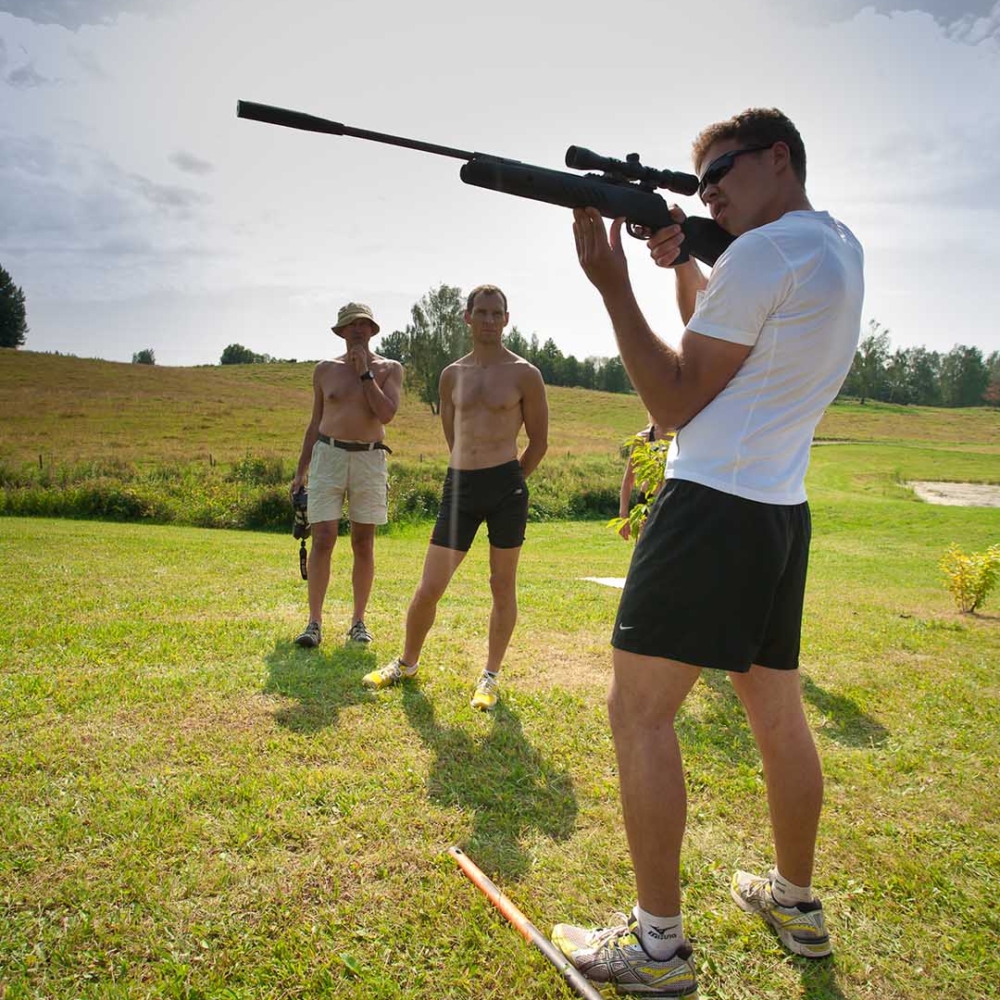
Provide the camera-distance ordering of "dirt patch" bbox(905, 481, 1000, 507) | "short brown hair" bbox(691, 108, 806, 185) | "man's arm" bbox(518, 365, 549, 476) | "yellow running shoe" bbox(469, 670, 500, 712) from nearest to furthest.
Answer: "short brown hair" bbox(691, 108, 806, 185), "yellow running shoe" bbox(469, 670, 500, 712), "man's arm" bbox(518, 365, 549, 476), "dirt patch" bbox(905, 481, 1000, 507)

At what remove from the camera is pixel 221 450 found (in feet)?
89.5

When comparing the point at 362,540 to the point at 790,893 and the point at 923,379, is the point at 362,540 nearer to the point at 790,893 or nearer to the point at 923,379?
→ the point at 790,893

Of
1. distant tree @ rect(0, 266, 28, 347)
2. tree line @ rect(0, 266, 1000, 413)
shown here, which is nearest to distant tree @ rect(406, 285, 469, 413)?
tree line @ rect(0, 266, 1000, 413)

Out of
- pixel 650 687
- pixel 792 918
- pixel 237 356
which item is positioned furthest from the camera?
pixel 237 356

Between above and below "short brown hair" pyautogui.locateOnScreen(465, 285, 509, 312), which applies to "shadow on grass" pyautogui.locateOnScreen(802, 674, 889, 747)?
below

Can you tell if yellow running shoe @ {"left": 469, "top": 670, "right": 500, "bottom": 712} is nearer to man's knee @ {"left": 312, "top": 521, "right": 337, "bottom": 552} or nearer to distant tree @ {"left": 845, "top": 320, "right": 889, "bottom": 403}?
man's knee @ {"left": 312, "top": 521, "right": 337, "bottom": 552}

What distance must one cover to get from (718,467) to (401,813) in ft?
6.89

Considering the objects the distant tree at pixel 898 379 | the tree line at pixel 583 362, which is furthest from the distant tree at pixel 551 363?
the distant tree at pixel 898 379

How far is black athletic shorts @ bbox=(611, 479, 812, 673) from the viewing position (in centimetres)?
198

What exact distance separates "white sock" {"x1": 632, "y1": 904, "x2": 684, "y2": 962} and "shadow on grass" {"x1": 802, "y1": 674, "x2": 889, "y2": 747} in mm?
2419

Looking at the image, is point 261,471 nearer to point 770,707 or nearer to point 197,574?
point 197,574

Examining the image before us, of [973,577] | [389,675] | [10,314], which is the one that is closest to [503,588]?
[389,675]

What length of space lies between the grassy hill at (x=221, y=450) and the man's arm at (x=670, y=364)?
66.2 ft

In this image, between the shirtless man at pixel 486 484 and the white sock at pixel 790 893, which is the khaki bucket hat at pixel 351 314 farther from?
the white sock at pixel 790 893
